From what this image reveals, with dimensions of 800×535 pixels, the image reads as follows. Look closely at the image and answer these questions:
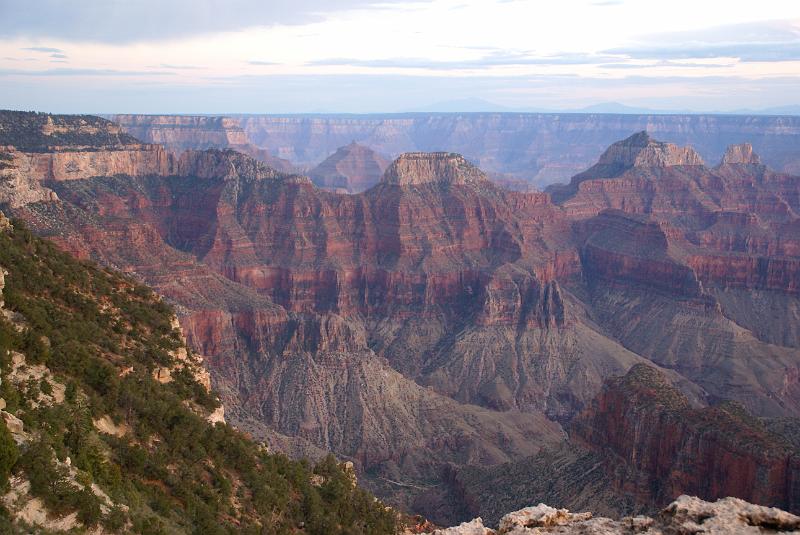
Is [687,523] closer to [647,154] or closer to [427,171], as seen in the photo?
[427,171]

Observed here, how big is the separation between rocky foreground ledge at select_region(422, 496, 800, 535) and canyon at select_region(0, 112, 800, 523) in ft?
84.4

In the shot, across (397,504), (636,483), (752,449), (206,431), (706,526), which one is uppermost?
(706,526)

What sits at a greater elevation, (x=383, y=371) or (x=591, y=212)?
(x=591, y=212)

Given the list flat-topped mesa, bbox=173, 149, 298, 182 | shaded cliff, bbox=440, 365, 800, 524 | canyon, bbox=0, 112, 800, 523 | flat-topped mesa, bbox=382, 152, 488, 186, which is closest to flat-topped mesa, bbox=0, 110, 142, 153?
canyon, bbox=0, 112, 800, 523

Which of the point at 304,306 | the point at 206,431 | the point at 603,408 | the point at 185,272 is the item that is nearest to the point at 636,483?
the point at 603,408

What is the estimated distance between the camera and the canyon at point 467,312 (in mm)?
57344

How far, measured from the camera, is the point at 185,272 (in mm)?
90688

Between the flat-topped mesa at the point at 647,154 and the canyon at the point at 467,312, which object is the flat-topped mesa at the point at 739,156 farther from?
the canyon at the point at 467,312

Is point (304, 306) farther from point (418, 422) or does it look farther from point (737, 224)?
point (737, 224)

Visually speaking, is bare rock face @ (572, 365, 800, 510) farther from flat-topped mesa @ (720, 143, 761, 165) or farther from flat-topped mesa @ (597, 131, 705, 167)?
flat-topped mesa @ (720, 143, 761, 165)

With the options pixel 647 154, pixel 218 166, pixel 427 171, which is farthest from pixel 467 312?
pixel 647 154

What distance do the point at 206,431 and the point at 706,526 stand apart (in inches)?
762

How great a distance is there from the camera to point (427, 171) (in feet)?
431

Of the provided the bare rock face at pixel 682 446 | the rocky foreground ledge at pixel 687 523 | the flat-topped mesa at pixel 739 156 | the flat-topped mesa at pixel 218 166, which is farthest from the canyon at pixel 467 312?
the rocky foreground ledge at pixel 687 523
